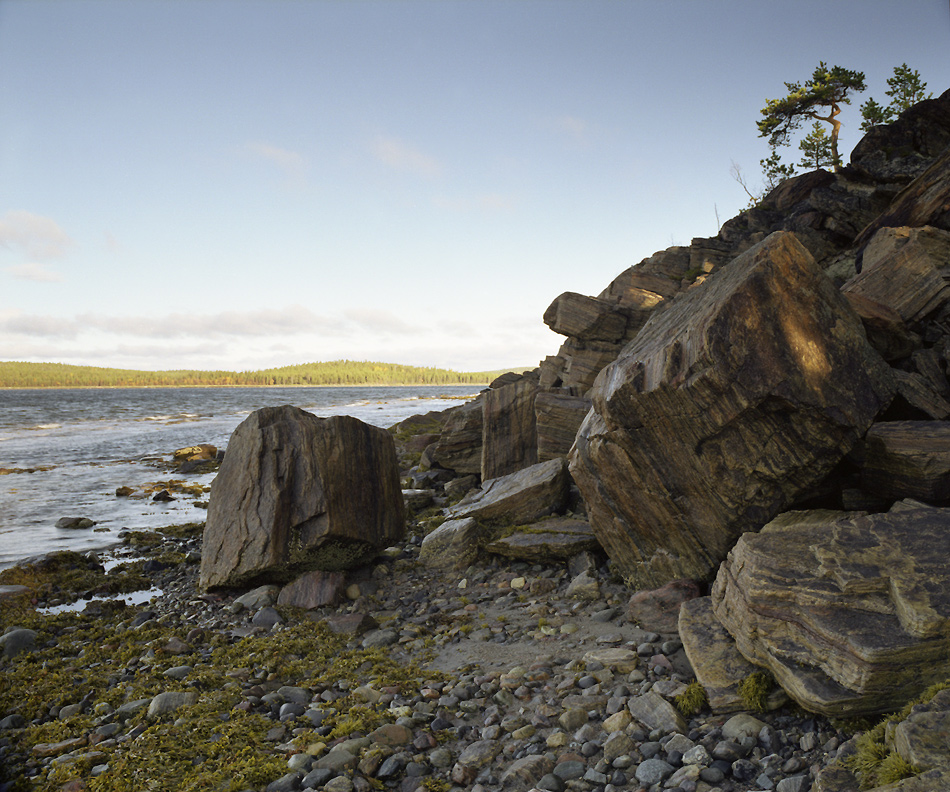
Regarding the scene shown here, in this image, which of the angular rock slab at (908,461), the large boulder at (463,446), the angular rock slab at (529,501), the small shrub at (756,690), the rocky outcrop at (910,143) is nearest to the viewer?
the small shrub at (756,690)

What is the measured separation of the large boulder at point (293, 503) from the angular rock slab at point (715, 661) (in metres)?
7.29

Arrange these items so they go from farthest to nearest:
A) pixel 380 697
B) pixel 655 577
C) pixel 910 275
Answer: pixel 910 275 → pixel 655 577 → pixel 380 697

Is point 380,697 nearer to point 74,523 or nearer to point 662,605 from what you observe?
point 662,605

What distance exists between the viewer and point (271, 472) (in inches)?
492

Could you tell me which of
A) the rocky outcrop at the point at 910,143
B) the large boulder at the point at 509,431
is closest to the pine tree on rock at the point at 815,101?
the rocky outcrop at the point at 910,143

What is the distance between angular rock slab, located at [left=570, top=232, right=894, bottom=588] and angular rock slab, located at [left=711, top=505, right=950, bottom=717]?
102 centimetres

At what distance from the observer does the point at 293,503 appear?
12.2 metres

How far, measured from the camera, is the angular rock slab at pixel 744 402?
745 cm

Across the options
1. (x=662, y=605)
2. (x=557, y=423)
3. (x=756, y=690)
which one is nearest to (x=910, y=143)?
(x=557, y=423)

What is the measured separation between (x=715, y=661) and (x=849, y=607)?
1.59m

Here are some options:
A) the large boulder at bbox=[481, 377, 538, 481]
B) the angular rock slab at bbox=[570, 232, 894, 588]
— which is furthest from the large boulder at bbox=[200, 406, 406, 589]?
the angular rock slab at bbox=[570, 232, 894, 588]

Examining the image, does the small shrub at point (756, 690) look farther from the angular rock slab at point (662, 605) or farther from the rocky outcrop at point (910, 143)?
the rocky outcrop at point (910, 143)

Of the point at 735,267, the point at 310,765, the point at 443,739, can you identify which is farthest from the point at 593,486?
the point at 310,765

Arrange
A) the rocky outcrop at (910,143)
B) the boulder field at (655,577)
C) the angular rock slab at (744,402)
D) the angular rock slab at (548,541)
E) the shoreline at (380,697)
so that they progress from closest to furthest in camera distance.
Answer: the boulder field at (655,577) < the shoreline at (380,697) < the angular rock slab at (744,402) < the angular rock slab at (548,541) < the rocky outcrop at (910,143)
